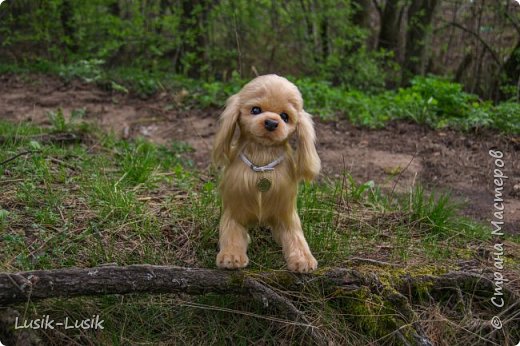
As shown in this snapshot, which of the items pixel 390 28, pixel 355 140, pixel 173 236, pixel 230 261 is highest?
pixel 230 261

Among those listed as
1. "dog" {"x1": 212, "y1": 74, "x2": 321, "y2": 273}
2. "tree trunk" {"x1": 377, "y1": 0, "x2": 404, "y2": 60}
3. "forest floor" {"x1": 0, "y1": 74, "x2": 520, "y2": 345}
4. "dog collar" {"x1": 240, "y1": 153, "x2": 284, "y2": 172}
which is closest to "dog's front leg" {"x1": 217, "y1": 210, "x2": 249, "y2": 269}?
"dog" {"x1": 212, "y1": 74, "x2": 321, "y2": 273}

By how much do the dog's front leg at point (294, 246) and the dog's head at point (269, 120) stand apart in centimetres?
31

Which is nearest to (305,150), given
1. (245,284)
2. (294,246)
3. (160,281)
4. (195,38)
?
(294,246)

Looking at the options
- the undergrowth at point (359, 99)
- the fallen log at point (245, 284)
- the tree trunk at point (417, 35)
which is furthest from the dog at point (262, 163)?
the tree trunk at point (417, 35)

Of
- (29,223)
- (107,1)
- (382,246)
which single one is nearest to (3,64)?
(107,1)

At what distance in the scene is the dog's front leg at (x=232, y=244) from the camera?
10.1 ft

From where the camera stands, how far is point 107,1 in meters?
10.2

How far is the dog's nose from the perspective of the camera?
Result: 289 cm

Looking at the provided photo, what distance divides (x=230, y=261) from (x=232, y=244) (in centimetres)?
11

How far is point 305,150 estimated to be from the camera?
309 cm

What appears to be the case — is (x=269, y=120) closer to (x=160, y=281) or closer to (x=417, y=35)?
(x=160, y=281)

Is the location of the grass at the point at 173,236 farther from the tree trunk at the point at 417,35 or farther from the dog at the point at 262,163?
the tree trunk at the point at 417,35

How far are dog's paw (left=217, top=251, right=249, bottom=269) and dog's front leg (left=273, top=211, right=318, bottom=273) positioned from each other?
27 centimetres

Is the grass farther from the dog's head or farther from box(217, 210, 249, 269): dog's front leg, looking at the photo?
the dog's head
